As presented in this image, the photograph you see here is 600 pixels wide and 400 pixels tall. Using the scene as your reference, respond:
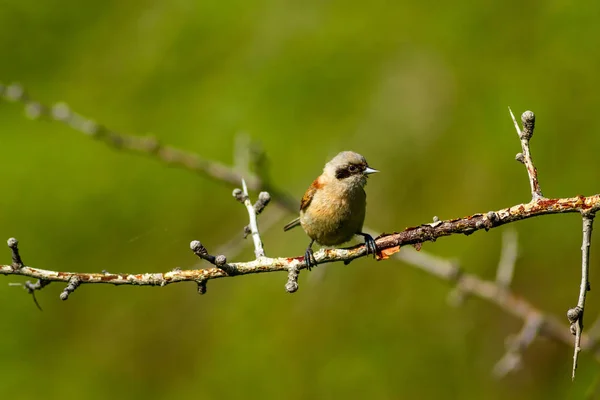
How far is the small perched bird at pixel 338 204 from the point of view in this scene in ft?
14.8

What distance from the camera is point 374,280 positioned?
20.1ft

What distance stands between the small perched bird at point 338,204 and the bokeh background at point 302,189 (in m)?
0.28

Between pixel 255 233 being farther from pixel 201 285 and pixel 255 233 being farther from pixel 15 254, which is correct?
pixel 15 254

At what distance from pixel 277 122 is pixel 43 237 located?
271 cm

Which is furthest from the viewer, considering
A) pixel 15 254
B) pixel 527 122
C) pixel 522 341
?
pixel 522 341

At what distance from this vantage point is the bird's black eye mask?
187 inches

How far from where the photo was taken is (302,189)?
653 centimetres

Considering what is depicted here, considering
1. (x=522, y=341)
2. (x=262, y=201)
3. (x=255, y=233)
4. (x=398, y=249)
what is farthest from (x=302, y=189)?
(x=398, y=249)

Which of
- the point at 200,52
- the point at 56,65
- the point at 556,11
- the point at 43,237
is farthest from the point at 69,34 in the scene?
the point at 556,11

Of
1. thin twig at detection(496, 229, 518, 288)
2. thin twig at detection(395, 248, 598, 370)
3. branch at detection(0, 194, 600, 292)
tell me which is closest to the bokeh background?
thin twig at detection(395, 248, 598, 370)

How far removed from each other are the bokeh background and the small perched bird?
28cm

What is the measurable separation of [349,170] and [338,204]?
1.17ft

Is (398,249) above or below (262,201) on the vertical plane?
below

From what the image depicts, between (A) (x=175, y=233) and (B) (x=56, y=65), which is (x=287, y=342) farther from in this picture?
(B) (x=56, y=65)
